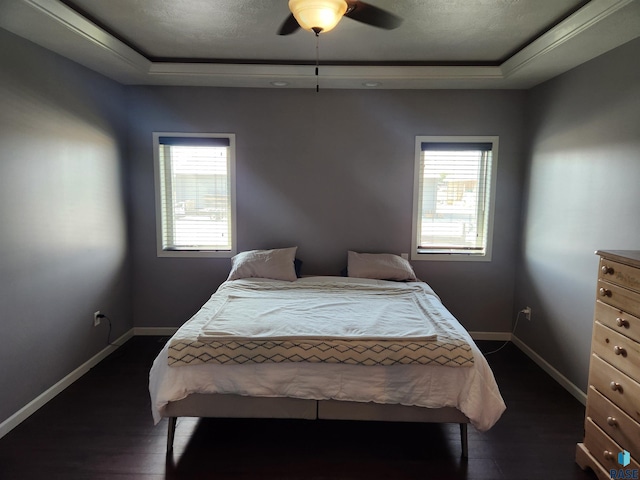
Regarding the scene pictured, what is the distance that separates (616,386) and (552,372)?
1.39m

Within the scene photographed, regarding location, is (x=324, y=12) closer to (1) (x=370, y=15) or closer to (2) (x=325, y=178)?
(1) (x=370, y=15)

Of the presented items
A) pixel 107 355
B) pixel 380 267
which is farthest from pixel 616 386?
pixel 107 355

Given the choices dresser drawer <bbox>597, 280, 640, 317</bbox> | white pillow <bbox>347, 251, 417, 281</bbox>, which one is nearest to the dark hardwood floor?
dresser drawer <bbox>597, 280, 640, 317</bbox>

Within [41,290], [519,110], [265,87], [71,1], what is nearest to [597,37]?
[519,110]

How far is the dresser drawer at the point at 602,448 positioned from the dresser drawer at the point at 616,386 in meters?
0.20

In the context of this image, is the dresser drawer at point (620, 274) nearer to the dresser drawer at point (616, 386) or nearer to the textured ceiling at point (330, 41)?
the dresser drawer at point (616, 386)

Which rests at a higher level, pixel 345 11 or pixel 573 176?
pixel 345 11

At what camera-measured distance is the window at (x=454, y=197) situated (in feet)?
12.0

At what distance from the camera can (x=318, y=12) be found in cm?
177

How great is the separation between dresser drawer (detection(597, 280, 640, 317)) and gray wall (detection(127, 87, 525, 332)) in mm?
1841

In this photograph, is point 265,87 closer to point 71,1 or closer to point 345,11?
point 71,1

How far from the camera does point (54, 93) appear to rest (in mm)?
2674

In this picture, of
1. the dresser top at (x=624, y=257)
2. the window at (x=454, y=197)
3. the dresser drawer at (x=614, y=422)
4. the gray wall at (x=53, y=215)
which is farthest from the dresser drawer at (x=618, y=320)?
the gray wall at (x=53, y=215)

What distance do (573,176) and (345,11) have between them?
210 centimetres
